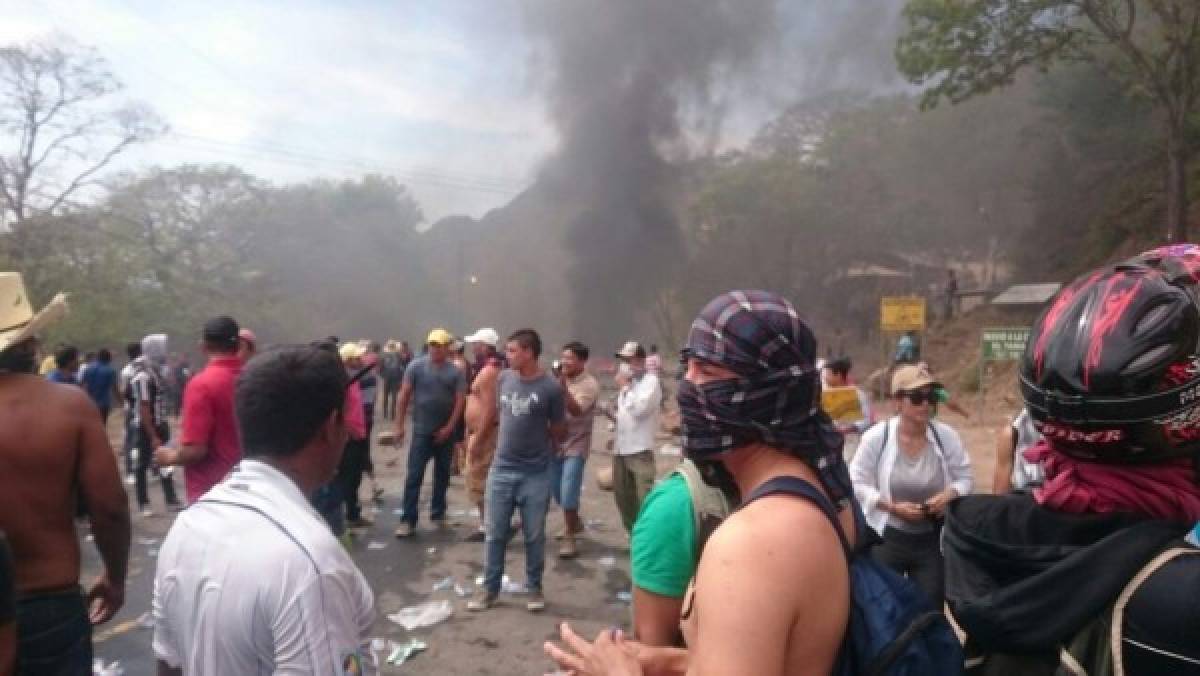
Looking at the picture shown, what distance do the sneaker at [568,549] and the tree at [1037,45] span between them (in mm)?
16455

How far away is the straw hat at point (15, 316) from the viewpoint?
2467 mm

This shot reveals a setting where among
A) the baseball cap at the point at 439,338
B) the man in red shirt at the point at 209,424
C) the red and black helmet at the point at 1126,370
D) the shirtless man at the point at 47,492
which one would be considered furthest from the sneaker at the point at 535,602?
the red and black helmet at the point at 1126,370

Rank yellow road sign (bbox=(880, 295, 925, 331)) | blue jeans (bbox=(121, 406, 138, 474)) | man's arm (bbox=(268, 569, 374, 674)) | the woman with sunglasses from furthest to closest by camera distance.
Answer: yellow road sign (bbox=(880, 295, 925, 331)), blue jeans (bbox=(121, 406, 138, 474)), the woman with sunglasses, man's arm (bbox=(268, 569, 374, 674))

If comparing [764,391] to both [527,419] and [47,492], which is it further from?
[527,419]

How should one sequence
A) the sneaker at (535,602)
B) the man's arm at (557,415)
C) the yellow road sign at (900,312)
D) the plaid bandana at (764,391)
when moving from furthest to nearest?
the yellow road sign at (900,312) < the man's arm at (557,415) < the sneaker at (535,602) < the plaid bandana at (764,391)

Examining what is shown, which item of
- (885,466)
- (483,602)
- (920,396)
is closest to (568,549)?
(483,602)

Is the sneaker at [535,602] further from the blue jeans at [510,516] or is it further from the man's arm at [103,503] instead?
the man's arm at [103,503]

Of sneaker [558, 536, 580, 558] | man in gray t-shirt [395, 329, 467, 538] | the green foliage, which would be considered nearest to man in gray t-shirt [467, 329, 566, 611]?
sneaker [558, 536, 580, 558]

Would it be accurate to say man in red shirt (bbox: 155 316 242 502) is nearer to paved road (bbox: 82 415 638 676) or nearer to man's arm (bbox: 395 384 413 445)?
paved road (bbox: 82 415 638 676)

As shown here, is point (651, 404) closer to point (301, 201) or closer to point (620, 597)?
point (620, 597)

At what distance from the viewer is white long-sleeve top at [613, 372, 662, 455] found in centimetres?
622

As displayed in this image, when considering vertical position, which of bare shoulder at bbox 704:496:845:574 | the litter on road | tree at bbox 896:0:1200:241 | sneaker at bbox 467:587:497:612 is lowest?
the litter on road

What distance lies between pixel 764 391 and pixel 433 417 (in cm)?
613

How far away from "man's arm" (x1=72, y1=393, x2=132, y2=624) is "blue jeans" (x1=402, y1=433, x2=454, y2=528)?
4.22 m
